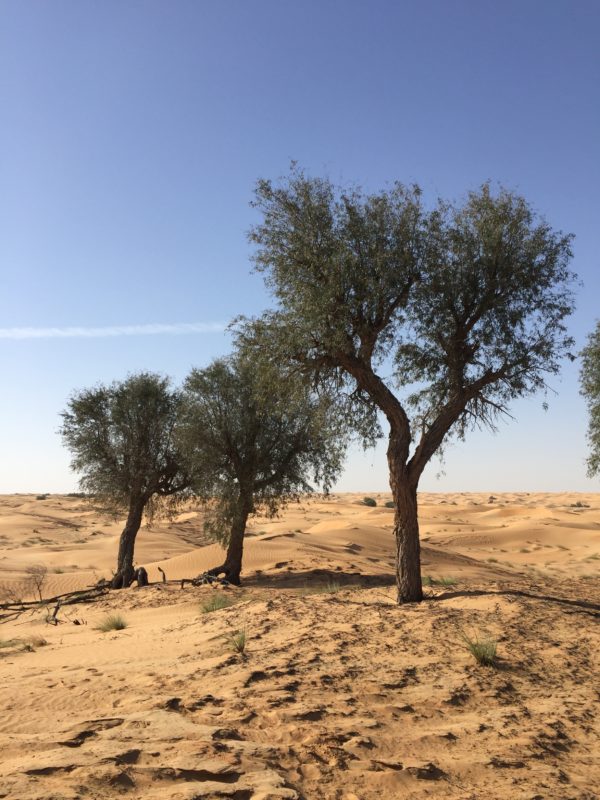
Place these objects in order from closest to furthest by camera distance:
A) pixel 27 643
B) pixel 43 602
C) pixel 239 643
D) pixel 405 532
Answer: pixel 239 643 → pixel 27 643 → pixel 405 532 → pixel 43 602

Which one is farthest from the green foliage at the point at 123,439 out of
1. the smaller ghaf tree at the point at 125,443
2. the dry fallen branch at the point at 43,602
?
the dry fallen branch at the point at 43,602

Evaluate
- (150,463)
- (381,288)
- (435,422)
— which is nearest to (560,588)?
(435,422)

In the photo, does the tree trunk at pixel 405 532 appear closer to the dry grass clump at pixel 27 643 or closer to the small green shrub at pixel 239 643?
the small green shrub at pixel 239 643

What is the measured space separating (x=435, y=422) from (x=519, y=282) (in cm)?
341

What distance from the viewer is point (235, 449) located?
21.2 meters

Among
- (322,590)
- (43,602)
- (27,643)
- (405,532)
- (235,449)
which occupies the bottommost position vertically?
(43,602)

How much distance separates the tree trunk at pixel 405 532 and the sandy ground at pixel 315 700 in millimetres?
675

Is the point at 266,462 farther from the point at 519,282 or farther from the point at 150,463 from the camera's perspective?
the point at 519,282

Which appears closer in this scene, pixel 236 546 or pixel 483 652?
pixel 483 652

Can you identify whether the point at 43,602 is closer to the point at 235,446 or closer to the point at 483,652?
the point at 235,446

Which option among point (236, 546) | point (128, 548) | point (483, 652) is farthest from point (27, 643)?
point (128, 548)

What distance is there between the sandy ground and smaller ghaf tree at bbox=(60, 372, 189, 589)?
7.27 m

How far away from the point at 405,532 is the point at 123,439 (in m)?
13.6

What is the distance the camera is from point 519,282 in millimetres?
12945
